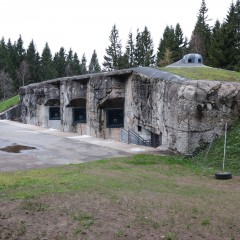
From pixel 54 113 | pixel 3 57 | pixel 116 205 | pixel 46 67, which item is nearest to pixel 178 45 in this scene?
pixel 46 67

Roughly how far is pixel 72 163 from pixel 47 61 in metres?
49.0

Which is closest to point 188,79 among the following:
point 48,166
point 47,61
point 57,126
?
point 48,166

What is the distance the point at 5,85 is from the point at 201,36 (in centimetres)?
2642

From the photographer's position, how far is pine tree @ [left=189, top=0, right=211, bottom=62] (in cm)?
4034

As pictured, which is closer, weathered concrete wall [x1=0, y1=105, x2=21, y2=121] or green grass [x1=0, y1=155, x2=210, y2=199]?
green grass [x1=0, y1=155, x2=210, y2=199]

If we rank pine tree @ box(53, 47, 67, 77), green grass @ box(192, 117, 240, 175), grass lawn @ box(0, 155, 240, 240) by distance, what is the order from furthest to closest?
pine tree @ box(53, 47, 67, 77) → green grass @ box(192, 117, 240, 175) → grass lawn @ box(0, 155, 240, 240)

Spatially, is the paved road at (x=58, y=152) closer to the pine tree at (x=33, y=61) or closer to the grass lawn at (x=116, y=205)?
the grass lawn at (x=116, y=205)

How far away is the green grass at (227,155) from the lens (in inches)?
379

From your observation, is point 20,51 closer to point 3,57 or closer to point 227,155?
point 3,57

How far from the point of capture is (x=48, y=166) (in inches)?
388

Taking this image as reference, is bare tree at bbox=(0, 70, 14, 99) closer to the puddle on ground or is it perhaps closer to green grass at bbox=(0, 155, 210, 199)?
the puddle on ground

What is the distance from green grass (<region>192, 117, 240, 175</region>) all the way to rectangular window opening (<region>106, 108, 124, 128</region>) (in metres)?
7.78

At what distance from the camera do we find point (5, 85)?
1945 inches

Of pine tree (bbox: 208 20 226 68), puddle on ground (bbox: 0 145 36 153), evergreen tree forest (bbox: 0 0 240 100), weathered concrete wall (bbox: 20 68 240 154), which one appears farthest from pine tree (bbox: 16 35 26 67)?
puddle on ground (bbox: 0 145 36 153)
